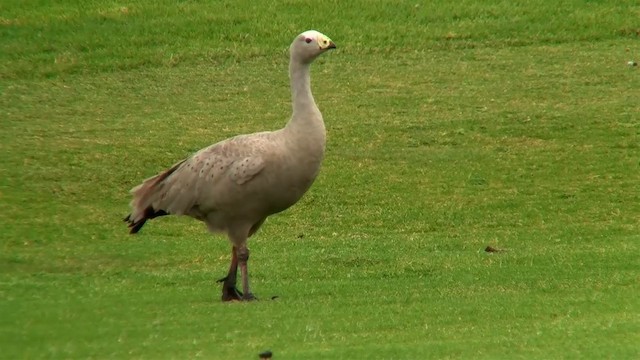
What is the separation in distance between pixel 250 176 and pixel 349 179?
6.32 m

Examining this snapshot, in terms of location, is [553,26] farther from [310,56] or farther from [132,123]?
[310,56]

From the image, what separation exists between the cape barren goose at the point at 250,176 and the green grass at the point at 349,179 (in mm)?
696

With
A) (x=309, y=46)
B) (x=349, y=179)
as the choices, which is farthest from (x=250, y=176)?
(x=349, y=179)

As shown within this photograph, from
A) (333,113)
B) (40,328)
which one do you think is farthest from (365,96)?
(40,328)

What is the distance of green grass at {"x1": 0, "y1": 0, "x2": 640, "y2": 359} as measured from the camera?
10.4 m

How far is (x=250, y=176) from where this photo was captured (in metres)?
11.6

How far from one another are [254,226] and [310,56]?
1543 millimetres

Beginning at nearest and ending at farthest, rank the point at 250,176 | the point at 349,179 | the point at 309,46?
the point at 250,176, the point at 309,46, the point at 349,179

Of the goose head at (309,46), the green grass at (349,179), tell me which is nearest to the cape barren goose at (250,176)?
the goose head at (309,46)

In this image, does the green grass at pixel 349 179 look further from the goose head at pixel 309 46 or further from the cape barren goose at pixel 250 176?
the goose head at pixel 309 46

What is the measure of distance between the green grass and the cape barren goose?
696 mm

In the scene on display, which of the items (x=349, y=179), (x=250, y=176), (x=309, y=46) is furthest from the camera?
(x=349, y=179)

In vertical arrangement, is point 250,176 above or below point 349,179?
above

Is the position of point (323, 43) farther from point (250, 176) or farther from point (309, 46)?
point (250, 176)
